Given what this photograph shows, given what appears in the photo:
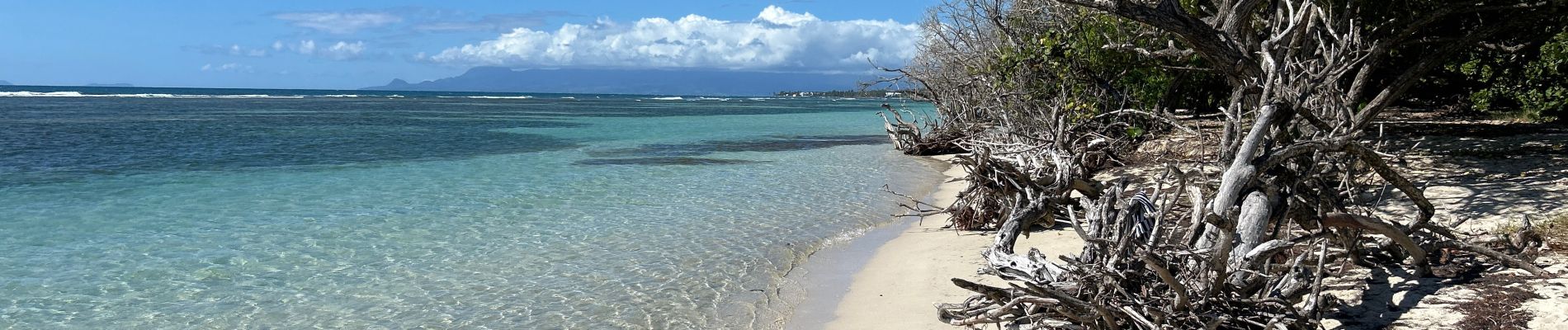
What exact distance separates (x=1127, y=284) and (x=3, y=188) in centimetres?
1539

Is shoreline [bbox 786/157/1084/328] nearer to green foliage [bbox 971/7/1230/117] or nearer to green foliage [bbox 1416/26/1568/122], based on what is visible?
green foliage [bbox 971/7/1230/117]

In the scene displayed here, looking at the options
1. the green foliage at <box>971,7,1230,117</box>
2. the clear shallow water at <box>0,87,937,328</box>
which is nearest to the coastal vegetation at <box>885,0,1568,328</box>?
the green foliage at <box>971,7,1230,117</box>

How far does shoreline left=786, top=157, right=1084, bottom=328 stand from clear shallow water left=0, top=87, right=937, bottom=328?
1.11 feet

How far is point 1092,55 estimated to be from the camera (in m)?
13.5

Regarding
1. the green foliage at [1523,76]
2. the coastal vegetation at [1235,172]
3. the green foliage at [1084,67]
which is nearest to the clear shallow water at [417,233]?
the coastal vegetation at [1235,172]

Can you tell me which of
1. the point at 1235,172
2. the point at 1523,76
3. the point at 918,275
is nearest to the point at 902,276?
the point at 918,275

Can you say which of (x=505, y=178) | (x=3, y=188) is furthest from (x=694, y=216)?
(x=3, y=188)

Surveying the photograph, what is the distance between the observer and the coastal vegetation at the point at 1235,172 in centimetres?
435

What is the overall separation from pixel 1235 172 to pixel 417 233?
7740mm

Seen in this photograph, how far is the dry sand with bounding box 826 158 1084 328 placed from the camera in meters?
6.16

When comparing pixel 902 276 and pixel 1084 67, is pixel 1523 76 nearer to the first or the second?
pixel 1084 67

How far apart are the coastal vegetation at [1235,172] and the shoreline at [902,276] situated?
0.27 metres

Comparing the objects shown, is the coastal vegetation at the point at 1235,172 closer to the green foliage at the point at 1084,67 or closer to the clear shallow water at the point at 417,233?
the green foliage at the point at 1084,67

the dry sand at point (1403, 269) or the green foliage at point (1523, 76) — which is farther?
the green foliage at point (1523, 76)
